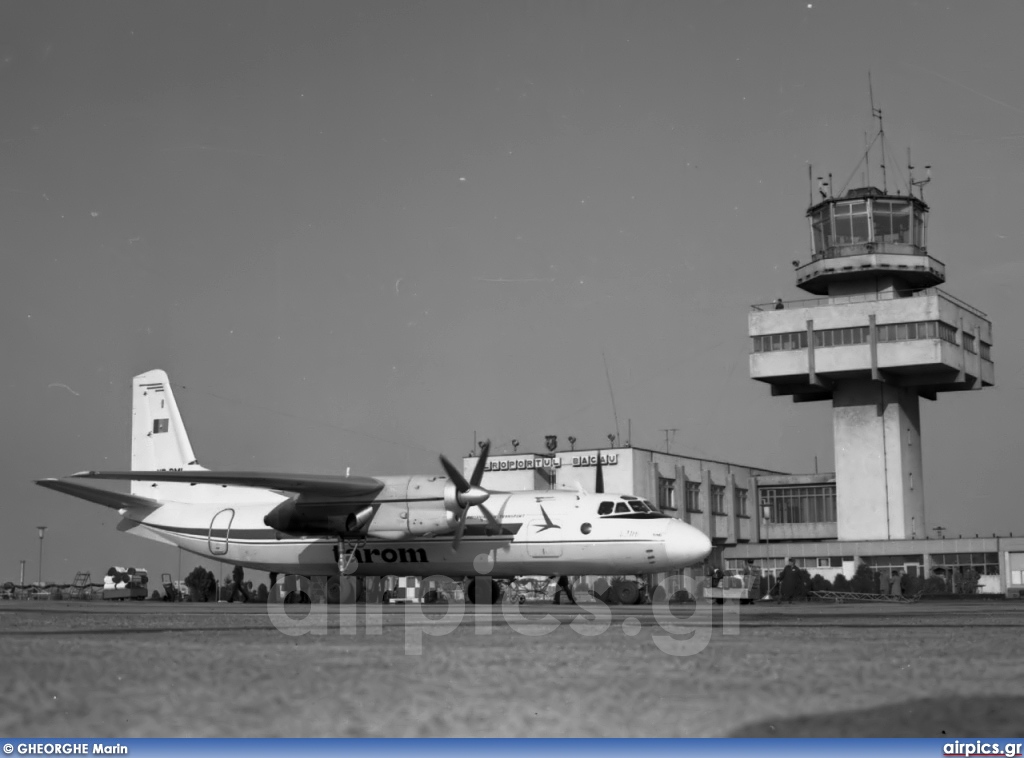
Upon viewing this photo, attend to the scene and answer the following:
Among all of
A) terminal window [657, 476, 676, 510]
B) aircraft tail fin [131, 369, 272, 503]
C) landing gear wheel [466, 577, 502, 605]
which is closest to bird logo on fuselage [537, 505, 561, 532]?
landing gear wheel [466, 577, 502, 605]

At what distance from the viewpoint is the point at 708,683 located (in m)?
6.45

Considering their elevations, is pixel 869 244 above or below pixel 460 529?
above

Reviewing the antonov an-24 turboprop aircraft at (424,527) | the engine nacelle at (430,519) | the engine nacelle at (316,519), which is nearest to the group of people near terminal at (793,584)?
the antonov an-24 turboprop aircraft at (424,527)

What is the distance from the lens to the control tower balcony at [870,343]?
81.0m

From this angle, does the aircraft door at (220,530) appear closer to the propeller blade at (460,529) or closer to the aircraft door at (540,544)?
the propeller blade at (460,529)

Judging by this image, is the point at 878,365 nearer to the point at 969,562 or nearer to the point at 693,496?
the point at 969,562

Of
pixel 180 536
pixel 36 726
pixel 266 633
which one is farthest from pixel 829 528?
pixel 36 726

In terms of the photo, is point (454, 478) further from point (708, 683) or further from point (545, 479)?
point (545, 479)

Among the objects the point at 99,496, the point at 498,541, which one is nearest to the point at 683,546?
the point at 498,541

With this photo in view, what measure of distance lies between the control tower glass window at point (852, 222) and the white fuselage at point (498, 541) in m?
55.4

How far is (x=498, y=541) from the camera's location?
33281mm

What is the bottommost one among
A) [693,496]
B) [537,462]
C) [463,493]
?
[463,493]

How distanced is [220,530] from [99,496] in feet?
11.5

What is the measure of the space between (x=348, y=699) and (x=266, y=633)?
642 cm
